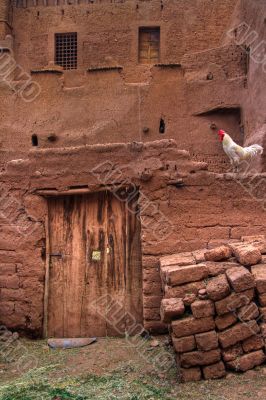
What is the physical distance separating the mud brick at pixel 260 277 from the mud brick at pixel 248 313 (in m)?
0.17

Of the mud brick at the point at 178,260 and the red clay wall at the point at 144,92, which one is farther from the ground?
the red clay wall at the point at 144,92

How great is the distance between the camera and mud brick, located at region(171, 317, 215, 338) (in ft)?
15.2

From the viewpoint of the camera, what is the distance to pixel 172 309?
4.64 m

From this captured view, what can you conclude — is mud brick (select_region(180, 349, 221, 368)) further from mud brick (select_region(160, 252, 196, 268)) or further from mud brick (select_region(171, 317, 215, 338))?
mud brick (select_region(160, 252, 196, 268))

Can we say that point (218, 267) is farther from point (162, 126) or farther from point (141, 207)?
point (162, 126)

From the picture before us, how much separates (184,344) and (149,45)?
16225 mm

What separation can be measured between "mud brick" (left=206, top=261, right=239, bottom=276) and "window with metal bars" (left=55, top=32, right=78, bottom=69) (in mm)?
15842

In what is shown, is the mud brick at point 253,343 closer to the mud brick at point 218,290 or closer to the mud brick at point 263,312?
the mud brick at point 263,312

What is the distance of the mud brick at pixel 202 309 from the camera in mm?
4660

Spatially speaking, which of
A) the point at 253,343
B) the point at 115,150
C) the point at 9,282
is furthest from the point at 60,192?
the point at 253,343

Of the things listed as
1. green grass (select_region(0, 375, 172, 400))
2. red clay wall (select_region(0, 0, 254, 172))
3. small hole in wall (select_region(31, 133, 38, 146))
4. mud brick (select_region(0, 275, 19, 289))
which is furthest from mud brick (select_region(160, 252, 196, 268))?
small hole in wall (select_region(31, 133, 38, 146))

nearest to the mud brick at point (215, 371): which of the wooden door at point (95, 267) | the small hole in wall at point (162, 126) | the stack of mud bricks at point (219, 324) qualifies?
the stack of mud bricks at point (219, 324)

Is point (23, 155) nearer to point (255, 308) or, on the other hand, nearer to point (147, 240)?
point (147, 240)

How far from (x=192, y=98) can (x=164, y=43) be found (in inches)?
185
